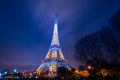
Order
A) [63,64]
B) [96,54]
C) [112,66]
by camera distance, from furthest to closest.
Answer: [63,64] < [112,66] < [96,54]

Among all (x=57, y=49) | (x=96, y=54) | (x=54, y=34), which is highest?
(x=54, y=34)

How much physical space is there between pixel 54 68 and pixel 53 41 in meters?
12.9

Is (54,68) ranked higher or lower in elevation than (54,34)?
lower

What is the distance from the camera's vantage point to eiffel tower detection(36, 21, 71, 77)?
8694 centimetres

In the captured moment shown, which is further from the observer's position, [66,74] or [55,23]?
[55,23]

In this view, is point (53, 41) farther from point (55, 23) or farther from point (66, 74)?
point (66, 74)

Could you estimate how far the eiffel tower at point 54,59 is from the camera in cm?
8694

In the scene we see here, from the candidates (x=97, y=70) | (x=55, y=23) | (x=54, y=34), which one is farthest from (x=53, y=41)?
(x=97, y=70)

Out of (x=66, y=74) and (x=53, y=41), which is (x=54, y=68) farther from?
(x=66, y=74)

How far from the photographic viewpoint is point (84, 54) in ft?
132

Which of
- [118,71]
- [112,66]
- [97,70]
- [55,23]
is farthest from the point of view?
[55,23]

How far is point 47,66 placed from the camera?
90125 millimetres

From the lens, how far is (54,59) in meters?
87.9

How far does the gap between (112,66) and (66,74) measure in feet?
81.5
